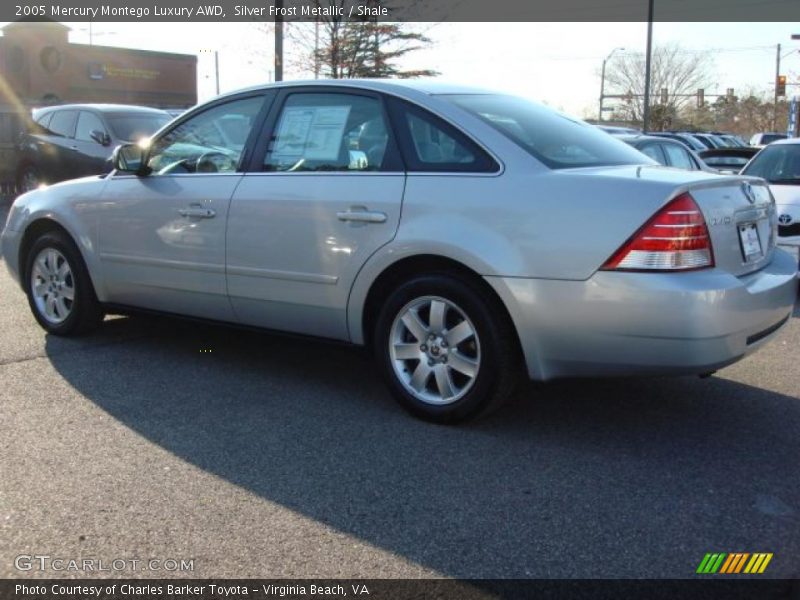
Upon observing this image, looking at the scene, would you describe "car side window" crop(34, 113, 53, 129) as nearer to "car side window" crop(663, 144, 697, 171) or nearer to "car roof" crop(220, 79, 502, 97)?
"car side window" crop(663, 144, 697, 171)

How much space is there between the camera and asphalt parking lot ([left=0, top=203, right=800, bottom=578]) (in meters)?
2.94

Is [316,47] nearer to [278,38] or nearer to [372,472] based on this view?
[278,38]

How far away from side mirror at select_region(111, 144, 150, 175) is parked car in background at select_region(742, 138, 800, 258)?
17.2ft

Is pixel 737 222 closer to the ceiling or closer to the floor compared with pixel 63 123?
closer to the floor

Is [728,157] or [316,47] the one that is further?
[316,47]

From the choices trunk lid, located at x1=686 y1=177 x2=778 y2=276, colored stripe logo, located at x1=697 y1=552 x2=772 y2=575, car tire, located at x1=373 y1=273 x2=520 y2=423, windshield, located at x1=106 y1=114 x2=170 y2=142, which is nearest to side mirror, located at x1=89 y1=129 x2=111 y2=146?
windshield, located at x1=106 y1=114 x2=170 y2=142

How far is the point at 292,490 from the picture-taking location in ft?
11.2

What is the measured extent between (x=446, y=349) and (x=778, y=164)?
19.2ft

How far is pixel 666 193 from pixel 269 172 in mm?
2173

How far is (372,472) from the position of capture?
3.60 metres

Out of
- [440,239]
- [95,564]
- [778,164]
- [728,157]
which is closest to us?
[95,564]

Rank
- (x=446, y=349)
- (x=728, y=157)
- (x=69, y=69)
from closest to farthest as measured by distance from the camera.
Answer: (x=446, y=349)
(x=728, y=157)
(x=69, y=69)

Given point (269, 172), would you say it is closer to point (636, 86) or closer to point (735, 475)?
point (735, 475)

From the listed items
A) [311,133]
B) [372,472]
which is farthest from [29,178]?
[372,472]
